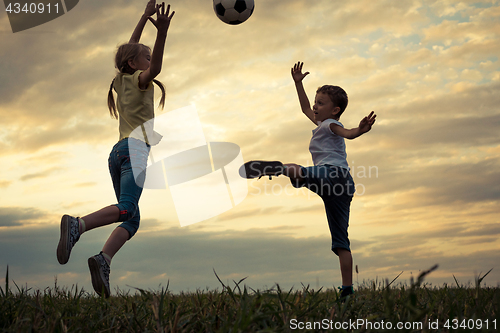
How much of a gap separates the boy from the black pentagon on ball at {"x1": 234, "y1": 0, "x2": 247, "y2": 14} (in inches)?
78.1

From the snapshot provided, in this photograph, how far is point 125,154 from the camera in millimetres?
4984

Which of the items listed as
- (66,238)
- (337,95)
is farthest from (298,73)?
(66,238)

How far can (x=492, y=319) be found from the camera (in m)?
2.58

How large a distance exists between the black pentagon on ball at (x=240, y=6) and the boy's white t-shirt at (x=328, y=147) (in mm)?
2396

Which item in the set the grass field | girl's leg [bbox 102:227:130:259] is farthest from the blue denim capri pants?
girl's leg [bbox 102:227:130:259]

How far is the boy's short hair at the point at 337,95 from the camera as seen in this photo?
17.5ft

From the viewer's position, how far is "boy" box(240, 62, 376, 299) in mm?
4660

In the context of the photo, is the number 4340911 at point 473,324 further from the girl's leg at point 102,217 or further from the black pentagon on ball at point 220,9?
the black pentagon on ball at point 220,9

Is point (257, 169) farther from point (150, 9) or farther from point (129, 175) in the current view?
point (150, 9)

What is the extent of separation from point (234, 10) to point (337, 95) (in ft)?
7.40

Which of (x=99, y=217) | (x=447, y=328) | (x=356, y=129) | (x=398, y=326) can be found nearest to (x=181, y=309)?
(x=398, y=326)

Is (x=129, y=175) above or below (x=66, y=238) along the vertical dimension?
above

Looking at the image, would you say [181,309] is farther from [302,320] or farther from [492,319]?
[492,319]

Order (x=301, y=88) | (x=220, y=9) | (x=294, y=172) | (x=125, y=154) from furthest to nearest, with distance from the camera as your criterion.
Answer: (x=220, y=9) → (x=301, y=88) → (x=125, y=154) → (x=294, y=172)
